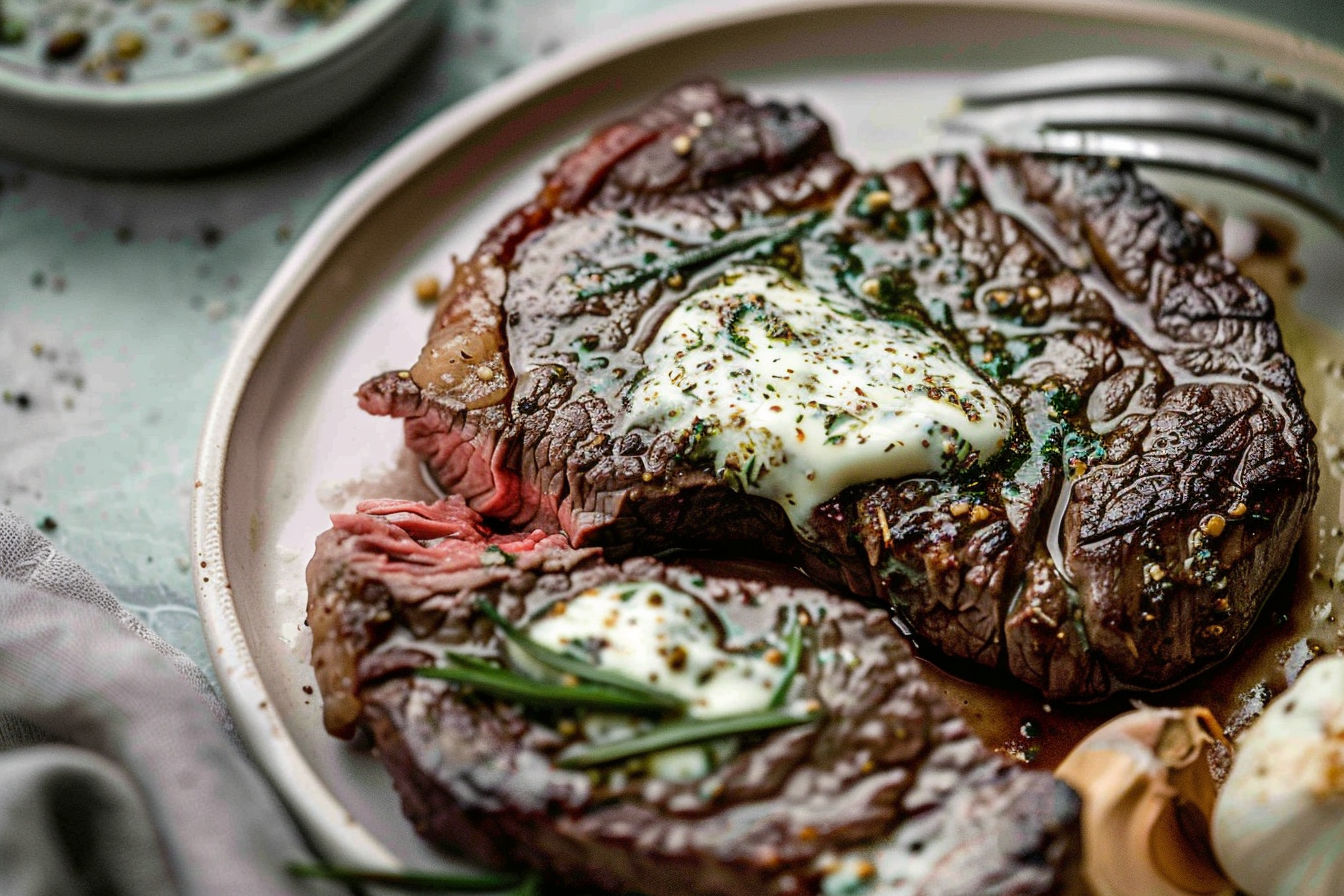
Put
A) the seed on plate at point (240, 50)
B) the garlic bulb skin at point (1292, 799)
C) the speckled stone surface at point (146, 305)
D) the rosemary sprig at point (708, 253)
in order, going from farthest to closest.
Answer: the seed on plate at point (240, 50) < the speckled stone surface at point (146, 305) < the rosemary sprig at point (708, 253) < the garlic bulb skin at point (1292, 799)

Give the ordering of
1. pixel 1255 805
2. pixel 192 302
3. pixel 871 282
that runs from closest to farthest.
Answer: pixel 1255 805 < pixel 871 282 < pixel 192 302

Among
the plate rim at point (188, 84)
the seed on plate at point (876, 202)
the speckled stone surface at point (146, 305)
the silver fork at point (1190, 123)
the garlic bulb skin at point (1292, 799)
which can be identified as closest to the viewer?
the garlic bulb skin at point (1292, 799)

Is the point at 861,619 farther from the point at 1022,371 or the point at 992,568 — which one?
the point at 1022,371

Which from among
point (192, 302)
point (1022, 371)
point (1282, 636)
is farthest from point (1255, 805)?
point (192, 302)

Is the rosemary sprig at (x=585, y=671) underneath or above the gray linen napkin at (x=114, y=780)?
above

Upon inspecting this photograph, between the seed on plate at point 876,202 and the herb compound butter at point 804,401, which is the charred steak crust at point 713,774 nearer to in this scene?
the herb compound butter at point 804,401

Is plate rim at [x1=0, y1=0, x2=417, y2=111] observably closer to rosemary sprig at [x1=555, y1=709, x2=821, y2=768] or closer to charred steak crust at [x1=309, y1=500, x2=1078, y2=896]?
charred steak crust at [x1=309, y1=500, x2=1078, y2=896]

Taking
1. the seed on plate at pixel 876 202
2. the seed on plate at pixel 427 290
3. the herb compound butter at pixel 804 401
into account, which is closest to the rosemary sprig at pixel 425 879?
the herb compound butter at pixel 804 401

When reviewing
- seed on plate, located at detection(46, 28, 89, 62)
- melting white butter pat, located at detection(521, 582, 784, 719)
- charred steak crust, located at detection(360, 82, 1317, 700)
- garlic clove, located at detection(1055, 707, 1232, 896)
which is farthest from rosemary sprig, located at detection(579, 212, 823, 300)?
seed on plate, located at detection(46, 28, 89, 62)
